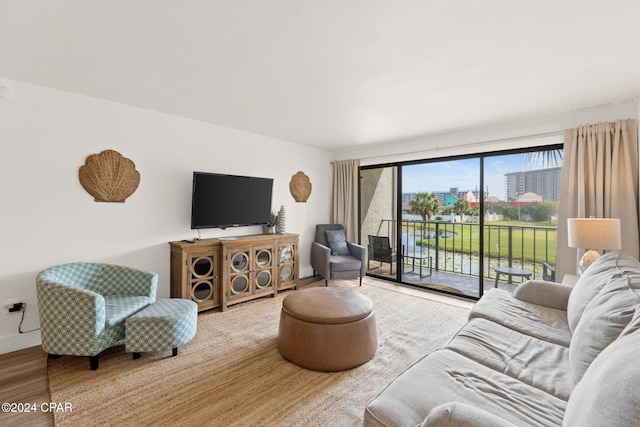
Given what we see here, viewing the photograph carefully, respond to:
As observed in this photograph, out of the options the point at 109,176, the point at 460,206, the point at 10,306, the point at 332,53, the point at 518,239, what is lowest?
the point at 10,306

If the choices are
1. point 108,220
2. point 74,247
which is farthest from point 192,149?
point 74,247

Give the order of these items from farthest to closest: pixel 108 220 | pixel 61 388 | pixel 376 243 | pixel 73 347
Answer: pixel 376 243, pixel 108 220, pixel 73 347, pixel 61 388

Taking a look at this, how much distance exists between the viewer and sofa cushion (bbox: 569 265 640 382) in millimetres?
1160

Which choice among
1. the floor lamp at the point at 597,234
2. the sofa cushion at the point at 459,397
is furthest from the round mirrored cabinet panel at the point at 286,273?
the floor lamp at the point at 597,234

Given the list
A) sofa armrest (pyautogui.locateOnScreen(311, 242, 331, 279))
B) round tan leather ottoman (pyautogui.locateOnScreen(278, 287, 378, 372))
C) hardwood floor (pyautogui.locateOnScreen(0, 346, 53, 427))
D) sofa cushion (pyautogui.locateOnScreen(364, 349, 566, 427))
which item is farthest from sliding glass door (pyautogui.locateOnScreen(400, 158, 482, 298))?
hardwood floor (pyautogui.locateOnScreen(0, 346, 53, 427))

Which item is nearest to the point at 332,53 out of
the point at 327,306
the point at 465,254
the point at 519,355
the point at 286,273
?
the point at 327,306

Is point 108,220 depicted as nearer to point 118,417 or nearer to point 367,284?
point 118,417

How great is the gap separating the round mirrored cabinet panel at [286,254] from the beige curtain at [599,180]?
320cm

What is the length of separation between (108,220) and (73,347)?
4.29 ft

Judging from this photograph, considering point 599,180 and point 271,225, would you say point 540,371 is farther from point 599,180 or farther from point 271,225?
point 271,225

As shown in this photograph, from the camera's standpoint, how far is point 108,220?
116 inches

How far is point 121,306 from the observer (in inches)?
93.4

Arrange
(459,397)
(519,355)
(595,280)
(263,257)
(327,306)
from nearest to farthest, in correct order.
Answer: (459,397), (519,355), (595,280), (327,306), (263,257)

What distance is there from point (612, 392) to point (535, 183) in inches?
140
